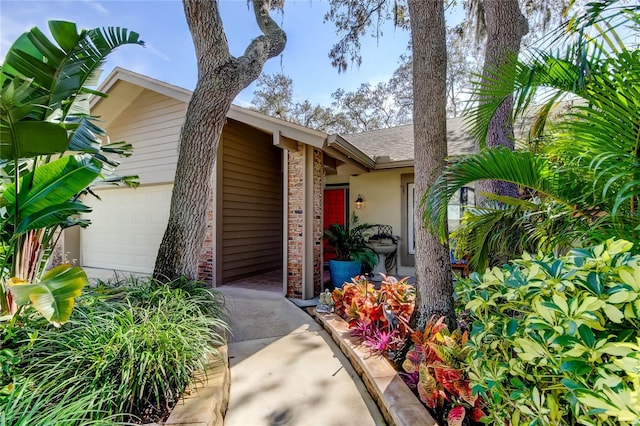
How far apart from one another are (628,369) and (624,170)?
120 cm

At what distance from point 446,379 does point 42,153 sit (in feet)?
11.5

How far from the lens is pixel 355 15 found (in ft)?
22.4

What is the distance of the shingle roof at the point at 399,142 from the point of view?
712cm

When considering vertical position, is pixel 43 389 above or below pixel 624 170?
below

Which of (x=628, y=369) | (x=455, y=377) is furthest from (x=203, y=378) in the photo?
(x=628, y=369)

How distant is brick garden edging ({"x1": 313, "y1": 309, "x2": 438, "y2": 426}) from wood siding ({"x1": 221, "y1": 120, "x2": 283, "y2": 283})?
12.0 ft

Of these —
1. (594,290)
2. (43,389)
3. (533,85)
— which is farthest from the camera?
(533,85)

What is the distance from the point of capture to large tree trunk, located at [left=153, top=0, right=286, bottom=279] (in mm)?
3869

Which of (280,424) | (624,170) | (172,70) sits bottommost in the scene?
(280,424)

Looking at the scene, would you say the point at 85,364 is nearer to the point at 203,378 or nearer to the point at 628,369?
the point at 203,378

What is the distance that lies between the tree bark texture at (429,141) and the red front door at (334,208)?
559 cm

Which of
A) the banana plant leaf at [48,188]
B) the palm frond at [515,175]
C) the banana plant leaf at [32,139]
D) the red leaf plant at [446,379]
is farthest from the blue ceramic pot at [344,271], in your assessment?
the banana plant leaf at [32,139]

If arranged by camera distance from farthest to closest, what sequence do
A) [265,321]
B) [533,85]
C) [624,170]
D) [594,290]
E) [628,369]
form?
1. [265,321]
2. [533,85]
3. [624,170]
4. [594,290]
5. [628,369]

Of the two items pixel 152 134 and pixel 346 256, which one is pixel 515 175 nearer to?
pixel 346 256
